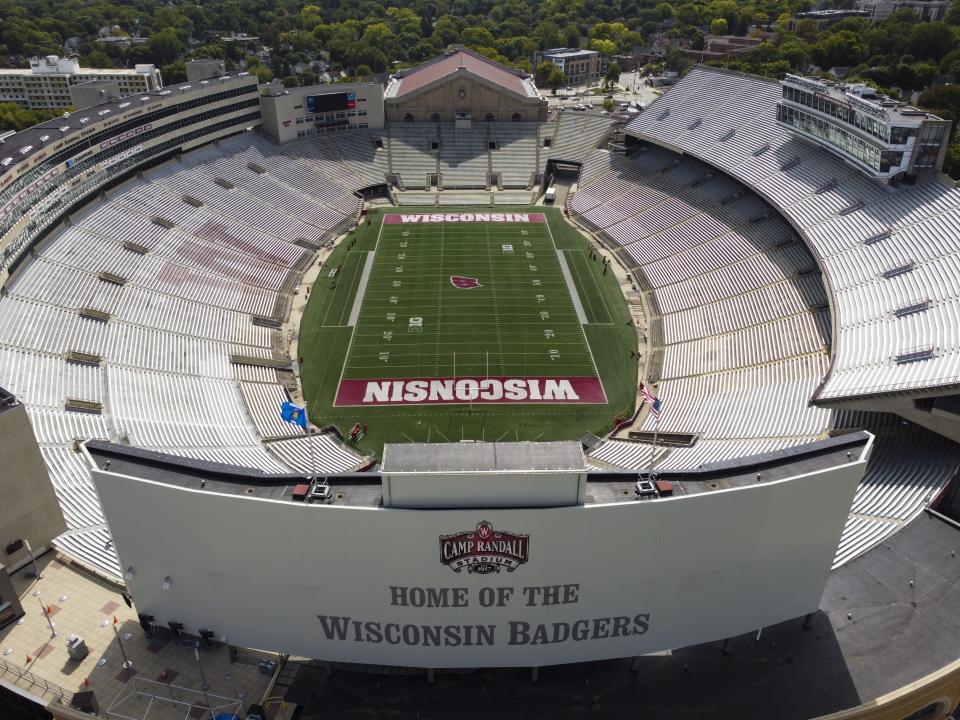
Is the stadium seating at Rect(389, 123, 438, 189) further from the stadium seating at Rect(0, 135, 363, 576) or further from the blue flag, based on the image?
the blue flag

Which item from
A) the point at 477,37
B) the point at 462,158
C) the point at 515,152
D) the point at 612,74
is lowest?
the point at 462,158

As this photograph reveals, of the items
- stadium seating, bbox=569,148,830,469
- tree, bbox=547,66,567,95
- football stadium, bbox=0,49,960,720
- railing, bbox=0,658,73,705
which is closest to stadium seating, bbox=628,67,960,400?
football stadium, bbox=0,49,960,720

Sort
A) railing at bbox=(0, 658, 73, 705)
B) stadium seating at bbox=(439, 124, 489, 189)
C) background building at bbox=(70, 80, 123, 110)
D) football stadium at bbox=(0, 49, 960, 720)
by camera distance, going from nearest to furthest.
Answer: football stadium at bbox=(0, 49, 960, 720), railing at bbox=(0, 658, 73, 705), background building at bbox=(70, 80, 123, 110), stadium seating at bbox=(439, 124, 489, 189)

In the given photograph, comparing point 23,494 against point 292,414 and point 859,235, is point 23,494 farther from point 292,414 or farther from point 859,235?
point 859,235

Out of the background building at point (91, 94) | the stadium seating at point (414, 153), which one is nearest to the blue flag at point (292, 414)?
the background building at point (91, 94)

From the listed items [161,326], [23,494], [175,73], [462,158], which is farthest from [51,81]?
[23,494]
